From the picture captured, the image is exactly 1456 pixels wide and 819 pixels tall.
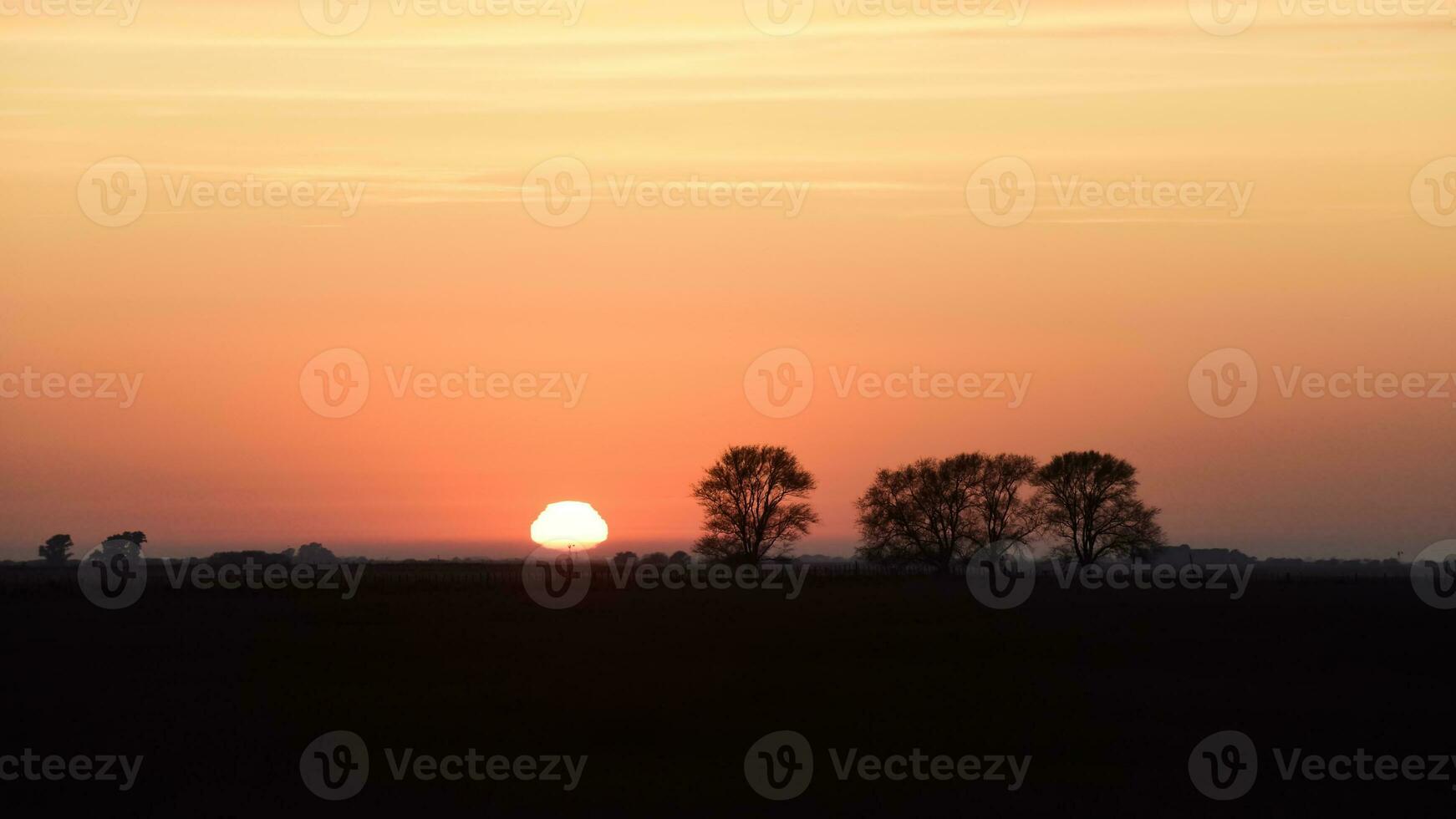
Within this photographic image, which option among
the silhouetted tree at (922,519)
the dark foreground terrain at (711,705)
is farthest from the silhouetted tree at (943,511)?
the dark foreground terrain at (711,705)

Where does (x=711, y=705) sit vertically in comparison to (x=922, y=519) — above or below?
below

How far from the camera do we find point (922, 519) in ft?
421

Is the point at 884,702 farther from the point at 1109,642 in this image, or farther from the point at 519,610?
the point at 519,610

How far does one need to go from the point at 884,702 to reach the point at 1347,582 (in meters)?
103

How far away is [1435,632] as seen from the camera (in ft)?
167

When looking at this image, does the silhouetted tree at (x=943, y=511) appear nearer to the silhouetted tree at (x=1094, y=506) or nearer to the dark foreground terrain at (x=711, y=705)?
the silhouetted tree at (x=1094, y=506)

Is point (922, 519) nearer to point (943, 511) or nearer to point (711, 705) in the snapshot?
point (943, 511)

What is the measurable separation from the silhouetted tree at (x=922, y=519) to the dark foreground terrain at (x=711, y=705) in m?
69.8

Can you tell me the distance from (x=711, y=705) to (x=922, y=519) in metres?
100

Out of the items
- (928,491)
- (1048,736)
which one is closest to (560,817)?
(1048,736)

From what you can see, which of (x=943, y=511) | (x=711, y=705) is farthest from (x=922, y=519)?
(x=711, y=705)

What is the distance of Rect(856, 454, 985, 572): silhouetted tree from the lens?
126812mm

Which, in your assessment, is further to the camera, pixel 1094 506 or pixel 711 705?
pixel 1094 506

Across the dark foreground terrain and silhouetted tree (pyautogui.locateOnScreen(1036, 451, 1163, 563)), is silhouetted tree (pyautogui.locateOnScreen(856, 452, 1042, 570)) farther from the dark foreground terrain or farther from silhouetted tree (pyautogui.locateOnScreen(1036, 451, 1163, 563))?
the dark foreground terrain
